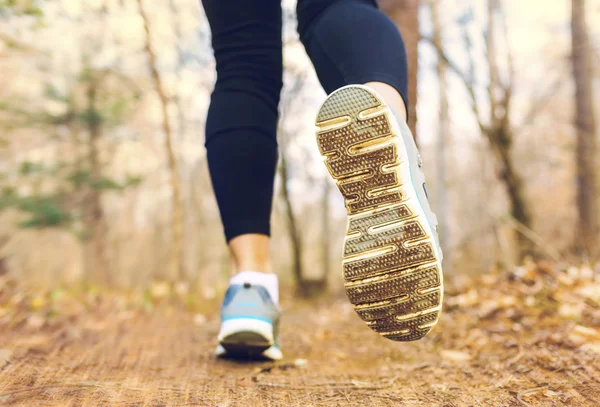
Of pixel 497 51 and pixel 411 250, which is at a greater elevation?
pixel 497 51

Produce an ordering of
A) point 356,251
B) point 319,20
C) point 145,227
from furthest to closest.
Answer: point 145,227, point 319,20, point 356,251

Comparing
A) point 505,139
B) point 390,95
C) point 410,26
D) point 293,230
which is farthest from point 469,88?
point 293,230

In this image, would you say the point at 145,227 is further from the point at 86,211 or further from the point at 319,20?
the point at 319,20

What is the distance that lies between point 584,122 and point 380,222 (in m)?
6.70

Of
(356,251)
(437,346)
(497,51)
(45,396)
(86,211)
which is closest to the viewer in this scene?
(45,396)

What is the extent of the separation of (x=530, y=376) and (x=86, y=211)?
10.3m

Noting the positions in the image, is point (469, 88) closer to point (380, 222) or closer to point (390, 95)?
point (390, 95)

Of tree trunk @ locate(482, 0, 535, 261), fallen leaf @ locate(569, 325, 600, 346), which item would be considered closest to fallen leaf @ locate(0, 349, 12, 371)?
fallen leaf @ locate(569, 325, 600, 346)

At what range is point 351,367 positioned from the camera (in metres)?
1.09

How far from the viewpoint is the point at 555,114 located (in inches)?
413

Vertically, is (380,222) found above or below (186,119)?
below

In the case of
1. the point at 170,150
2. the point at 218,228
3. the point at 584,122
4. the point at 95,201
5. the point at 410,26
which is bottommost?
the point at 218,228

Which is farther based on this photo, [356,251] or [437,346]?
[437,346]

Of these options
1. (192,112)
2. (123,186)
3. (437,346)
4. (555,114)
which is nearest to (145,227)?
(192,112)
